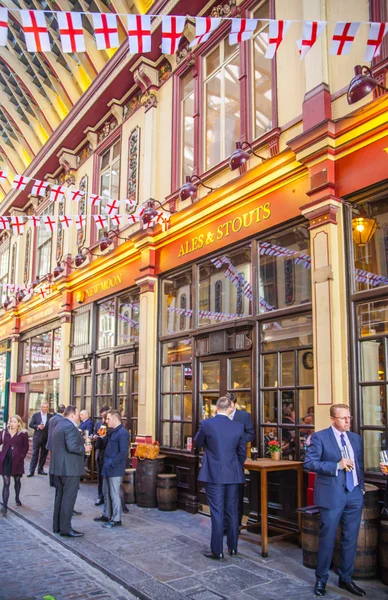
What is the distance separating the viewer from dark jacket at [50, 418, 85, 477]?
23.9 feet

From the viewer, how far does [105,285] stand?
505 inches

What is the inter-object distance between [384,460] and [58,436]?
426 cm

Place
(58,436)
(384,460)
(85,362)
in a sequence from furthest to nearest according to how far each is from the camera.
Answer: (85,362) < (58,436) < (384,460)

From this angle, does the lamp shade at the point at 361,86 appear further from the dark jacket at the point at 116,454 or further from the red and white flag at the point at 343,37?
the dark jacket at the point at 116,454

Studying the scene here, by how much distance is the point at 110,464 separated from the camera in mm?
7633

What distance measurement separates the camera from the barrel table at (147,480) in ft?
29.6

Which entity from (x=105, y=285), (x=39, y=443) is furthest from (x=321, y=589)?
(x=39, y=443)

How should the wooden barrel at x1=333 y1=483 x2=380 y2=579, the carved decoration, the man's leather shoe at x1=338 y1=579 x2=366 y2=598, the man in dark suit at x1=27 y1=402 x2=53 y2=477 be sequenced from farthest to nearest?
the man in dark suit at x1=27 y1=402 x2=53 y2=477 → the carved decoration → the wooden barrel at x1=333 y1=483 x2=380 y2=579 → the man's leather shoe at x1=338 y1=579 x2=366 y2=598

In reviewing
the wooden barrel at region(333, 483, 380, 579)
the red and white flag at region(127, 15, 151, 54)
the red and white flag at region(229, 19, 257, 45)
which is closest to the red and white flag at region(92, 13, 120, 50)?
the red and white flag at region(127, 15, 151, 54)

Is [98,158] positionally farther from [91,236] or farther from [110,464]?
[110,464]

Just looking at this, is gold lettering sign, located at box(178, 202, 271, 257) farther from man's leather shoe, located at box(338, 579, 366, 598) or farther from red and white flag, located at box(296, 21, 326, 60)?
man's leather shoe, located at box(338, 579, 366, 598)

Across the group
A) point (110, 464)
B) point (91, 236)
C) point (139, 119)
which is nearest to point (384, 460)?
point (110, 464)

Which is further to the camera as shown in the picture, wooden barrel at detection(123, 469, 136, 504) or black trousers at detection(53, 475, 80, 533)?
wooden barrel at detection(123, 469, 136, 504)

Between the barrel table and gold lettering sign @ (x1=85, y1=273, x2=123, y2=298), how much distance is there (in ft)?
14.0
